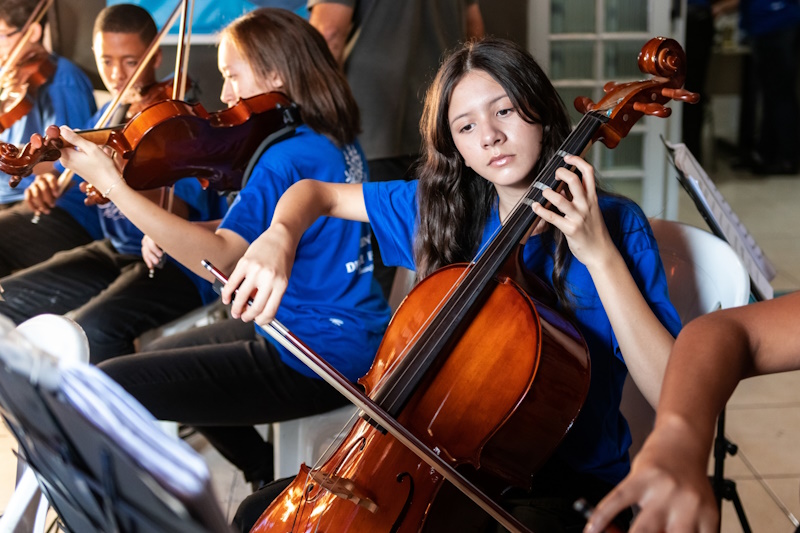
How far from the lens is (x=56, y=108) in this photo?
2.18 metres

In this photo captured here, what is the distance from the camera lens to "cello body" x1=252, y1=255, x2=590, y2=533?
2.96 feet

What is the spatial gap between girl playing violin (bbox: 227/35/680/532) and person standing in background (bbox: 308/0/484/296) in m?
1.25

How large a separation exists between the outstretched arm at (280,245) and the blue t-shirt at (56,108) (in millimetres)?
1133

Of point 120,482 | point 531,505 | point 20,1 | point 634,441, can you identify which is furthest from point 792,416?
point 20,1

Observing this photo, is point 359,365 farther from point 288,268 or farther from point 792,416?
point 792,416

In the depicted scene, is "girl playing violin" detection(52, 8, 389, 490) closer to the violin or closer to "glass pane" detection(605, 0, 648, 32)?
the violin

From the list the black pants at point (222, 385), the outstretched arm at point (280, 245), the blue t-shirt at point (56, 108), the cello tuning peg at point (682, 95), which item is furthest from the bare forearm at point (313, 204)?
the blue t-shirt at point (56, 108)

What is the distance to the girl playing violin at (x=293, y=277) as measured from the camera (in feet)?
4.46

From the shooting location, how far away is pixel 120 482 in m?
0.58

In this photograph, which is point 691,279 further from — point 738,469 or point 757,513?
point 738,469

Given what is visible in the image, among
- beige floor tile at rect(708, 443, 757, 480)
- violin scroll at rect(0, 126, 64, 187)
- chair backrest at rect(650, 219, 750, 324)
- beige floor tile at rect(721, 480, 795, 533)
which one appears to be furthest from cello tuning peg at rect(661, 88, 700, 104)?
beige floor tile at rect(708, 443, 757, 480)

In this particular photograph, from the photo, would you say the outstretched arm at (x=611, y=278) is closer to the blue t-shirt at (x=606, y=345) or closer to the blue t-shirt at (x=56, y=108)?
the blue t-shirt at (x=606, y=345)

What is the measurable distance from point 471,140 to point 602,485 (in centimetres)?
49

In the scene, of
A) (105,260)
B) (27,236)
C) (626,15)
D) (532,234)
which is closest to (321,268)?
(532,234)
